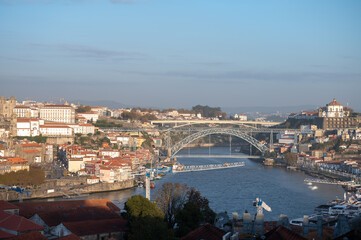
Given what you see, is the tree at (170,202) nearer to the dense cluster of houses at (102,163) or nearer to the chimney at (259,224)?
the chimney at (259,224)

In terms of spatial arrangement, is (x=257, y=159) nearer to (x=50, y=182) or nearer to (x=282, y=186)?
(x=282, y=186)

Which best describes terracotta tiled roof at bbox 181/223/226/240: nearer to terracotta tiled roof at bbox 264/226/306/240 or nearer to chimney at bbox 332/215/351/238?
terracotta tiled roof at bbox 264/226/306/240

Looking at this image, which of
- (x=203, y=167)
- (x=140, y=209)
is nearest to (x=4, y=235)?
(x=140, y=209)

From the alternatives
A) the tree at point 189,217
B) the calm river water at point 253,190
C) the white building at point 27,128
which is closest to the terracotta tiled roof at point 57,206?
the tree at point 189,217

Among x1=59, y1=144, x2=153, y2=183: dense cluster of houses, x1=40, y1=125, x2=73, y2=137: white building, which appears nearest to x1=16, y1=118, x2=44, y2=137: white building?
x1=40, y1=125, x2=73, y2=137: white building

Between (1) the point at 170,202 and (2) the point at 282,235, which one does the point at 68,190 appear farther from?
(2) the point at 282,235
